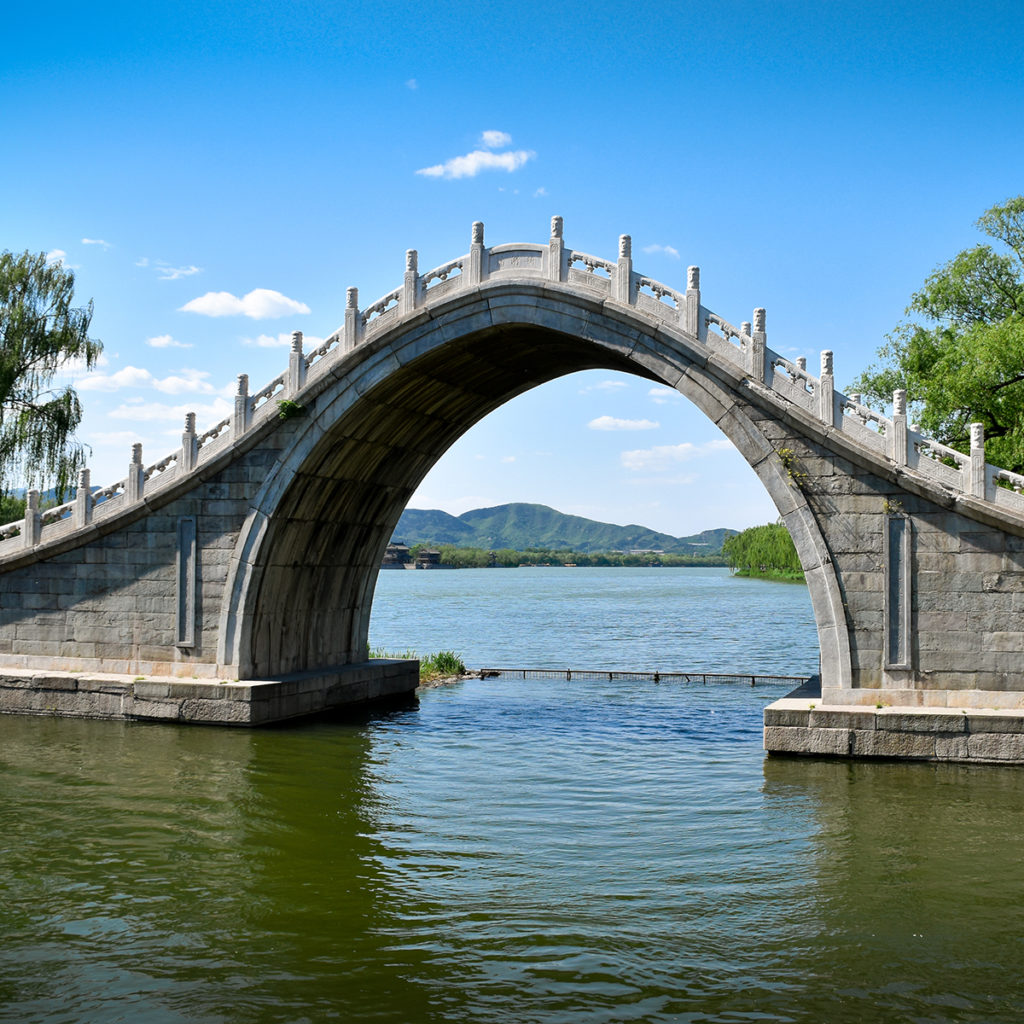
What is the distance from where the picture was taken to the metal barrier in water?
102ft

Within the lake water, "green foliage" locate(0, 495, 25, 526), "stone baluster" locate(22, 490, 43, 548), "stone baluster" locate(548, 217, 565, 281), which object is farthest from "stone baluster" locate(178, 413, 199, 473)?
"green foliage" locate(0, 495, 25, 526)

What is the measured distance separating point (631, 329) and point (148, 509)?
1115 cm

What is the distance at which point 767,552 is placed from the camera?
123 meters

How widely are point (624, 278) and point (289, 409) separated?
737cm

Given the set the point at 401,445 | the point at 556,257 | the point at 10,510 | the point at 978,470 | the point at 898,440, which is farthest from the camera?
the point at 10,510

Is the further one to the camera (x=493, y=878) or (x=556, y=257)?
(x=556, y=257)

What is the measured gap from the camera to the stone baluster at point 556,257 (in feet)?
68.4

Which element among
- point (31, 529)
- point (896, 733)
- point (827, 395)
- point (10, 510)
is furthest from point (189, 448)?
point (10, 510)

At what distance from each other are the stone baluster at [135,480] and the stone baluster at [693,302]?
12.2m

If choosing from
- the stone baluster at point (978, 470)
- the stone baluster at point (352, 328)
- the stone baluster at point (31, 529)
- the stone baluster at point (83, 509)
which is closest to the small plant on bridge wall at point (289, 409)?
the stone baluster at point (352, 328)

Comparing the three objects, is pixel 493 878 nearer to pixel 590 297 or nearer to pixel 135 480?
pixel 590 297

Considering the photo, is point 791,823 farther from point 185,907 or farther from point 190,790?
point 190,790

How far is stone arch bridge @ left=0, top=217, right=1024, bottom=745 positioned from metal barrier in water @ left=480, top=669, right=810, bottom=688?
5.61 meters

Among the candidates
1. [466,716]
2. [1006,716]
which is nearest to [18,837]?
[466,716]
